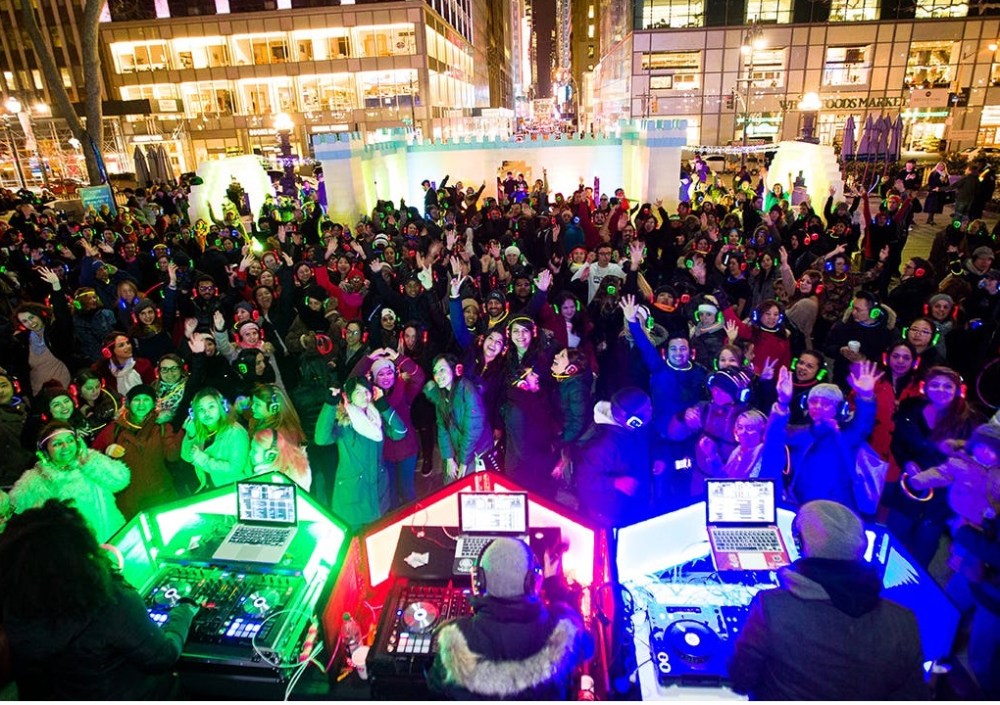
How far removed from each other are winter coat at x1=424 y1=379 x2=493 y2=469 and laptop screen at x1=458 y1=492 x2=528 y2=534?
101 centimetres

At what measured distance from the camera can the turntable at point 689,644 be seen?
2.78m

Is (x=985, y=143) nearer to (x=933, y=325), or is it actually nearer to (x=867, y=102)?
(x=867, y=102)

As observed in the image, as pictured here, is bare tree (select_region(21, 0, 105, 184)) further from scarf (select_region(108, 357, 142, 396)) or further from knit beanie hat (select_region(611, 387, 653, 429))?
knit beanie hat (select_region(611, 387, 653, 429))

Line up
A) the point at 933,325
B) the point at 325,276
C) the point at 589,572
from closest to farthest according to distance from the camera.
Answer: the point at 589,572
the point at 933,325
the point at 325,276

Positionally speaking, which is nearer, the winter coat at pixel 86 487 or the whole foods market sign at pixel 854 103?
the winter coat at pixel 86 487

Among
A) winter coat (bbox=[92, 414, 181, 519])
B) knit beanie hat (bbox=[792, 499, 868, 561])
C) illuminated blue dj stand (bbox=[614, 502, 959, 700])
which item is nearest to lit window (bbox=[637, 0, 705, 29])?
illuminated blue dj stand (bbox=[614, 502, 959, 700])

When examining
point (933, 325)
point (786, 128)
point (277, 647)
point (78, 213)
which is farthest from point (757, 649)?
point (786, 128)

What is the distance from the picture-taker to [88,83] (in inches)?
678

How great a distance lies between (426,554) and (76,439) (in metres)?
2.34

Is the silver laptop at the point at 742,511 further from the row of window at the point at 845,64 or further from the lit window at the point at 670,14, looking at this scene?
the lit window at the point at 670,14

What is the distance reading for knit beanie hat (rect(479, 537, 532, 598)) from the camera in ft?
6.98

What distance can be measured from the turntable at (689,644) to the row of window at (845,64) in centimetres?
3593

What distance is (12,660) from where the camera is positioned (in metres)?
2.23

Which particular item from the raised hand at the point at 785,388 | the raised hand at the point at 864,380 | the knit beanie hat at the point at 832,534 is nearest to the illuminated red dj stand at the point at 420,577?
the knit beanie hat at the point at 832,534
